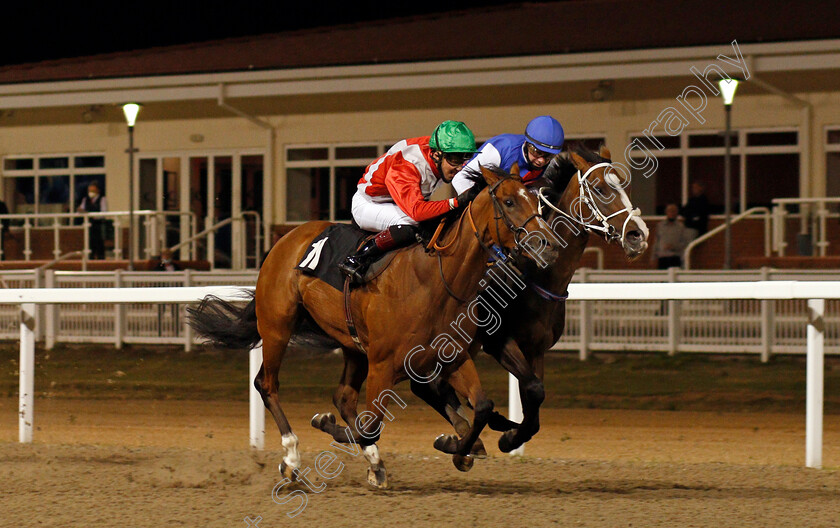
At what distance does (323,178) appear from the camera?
1520cm

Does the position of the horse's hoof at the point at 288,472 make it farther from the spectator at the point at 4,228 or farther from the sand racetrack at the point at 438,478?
the spectator at the point at 4,228

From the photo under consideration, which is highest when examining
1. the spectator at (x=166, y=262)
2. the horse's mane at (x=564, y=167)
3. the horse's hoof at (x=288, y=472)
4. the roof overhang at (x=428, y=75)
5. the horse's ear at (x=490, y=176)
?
the roof overhang at (x=428, y=75)

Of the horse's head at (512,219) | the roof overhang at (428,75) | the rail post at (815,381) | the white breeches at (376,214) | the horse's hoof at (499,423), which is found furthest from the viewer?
the roof overhang at (428,75)

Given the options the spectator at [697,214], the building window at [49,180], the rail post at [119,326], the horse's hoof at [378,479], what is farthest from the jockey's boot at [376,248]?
the building window at [49,180]

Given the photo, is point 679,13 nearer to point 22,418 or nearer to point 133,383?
point 133,383

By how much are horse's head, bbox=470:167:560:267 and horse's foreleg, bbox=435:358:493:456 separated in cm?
52

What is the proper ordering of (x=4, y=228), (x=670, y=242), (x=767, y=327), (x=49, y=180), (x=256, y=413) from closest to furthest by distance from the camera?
(x=256, y=413) < (x=767, y=327) < (x=670, y=242) < (x=4, y=228) < (x=49, y=180)

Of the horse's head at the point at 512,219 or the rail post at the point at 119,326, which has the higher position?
the horse's head at the point at 512,219

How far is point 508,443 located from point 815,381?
1.63 metres

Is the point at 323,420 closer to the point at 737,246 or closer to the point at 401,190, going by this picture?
the point at 401,190

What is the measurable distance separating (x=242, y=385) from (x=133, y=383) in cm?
106

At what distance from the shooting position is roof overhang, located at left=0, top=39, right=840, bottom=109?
39.4 feet

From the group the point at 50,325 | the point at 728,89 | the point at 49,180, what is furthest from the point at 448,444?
the point at 49,180

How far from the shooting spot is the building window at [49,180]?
A: 53.5 feet
